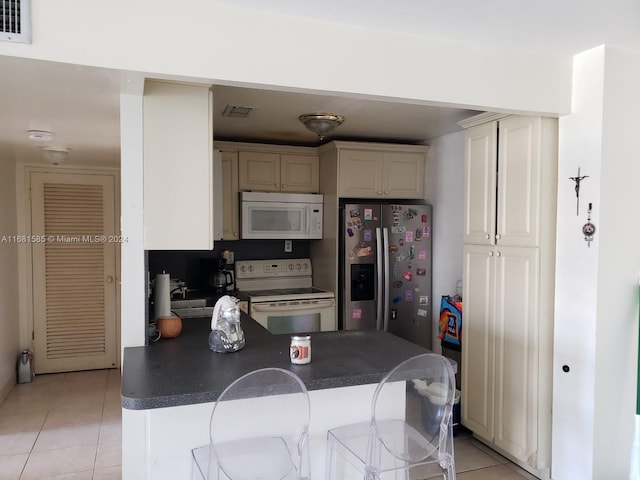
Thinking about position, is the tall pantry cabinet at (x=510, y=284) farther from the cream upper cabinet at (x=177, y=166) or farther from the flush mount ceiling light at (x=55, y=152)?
the flush mount ceiling light at (x=55, y=152)

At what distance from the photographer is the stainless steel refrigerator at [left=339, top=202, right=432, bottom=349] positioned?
4.15 meters

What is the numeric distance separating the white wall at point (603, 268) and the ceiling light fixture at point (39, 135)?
10.4 ft

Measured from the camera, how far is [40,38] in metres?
1.65

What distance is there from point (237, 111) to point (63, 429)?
2.65m

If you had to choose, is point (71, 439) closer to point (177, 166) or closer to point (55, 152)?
point (55, 152)

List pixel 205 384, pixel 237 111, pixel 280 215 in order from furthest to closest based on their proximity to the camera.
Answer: pixel 280 215 → pixel 237 111 → pixel 205 384

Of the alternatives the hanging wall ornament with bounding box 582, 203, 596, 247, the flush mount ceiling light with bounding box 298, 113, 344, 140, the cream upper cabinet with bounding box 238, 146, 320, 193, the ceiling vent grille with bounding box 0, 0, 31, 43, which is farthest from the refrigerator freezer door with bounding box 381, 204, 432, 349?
the ceiling vent grille with bounding box 0, 0, 31, 43

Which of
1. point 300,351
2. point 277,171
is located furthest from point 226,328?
point 277,171

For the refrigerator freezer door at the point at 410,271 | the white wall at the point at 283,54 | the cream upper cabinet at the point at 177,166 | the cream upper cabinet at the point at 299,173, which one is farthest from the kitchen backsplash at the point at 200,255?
the white wall at the point at 283,54

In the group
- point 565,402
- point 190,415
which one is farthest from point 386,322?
point 190,415

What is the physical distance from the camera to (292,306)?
4082mm

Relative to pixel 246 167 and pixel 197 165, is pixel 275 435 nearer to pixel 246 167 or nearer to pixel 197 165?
pixel 197 165

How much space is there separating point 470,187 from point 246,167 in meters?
1.94

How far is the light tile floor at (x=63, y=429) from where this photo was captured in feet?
9.78
